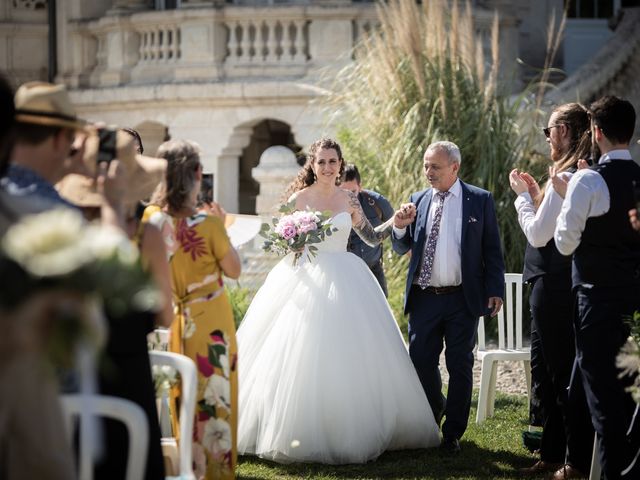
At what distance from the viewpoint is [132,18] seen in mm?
15383

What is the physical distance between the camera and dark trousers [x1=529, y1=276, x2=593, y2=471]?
586cm

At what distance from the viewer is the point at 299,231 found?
674 centimetres

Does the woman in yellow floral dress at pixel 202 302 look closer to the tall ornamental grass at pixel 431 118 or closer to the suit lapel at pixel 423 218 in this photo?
→ the suit lapel at pixel 423 218

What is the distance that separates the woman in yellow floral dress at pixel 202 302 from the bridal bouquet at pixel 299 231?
1.51m

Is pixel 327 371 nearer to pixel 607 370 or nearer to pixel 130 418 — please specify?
pixel 607 370

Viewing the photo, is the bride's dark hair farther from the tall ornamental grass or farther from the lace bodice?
the tall ornamental grass

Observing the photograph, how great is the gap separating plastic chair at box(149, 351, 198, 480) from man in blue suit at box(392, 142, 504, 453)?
243 cm

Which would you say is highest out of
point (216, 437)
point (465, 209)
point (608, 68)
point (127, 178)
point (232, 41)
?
point (232, 41)

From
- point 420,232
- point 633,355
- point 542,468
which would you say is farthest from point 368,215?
point 633,355

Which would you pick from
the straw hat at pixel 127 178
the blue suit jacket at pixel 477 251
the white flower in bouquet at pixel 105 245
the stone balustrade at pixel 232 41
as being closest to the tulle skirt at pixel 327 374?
the blue suit jacket at pixel 477 251

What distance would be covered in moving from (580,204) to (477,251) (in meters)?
1.60

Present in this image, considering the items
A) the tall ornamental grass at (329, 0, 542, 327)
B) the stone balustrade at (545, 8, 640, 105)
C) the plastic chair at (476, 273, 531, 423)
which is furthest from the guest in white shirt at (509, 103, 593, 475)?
the stone balustrade at (545, 8, 640, 105)

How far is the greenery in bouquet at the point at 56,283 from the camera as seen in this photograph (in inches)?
98.0

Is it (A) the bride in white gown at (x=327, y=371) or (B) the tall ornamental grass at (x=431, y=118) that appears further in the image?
(B) the tall ornamental grass at (x=431, y=118)
